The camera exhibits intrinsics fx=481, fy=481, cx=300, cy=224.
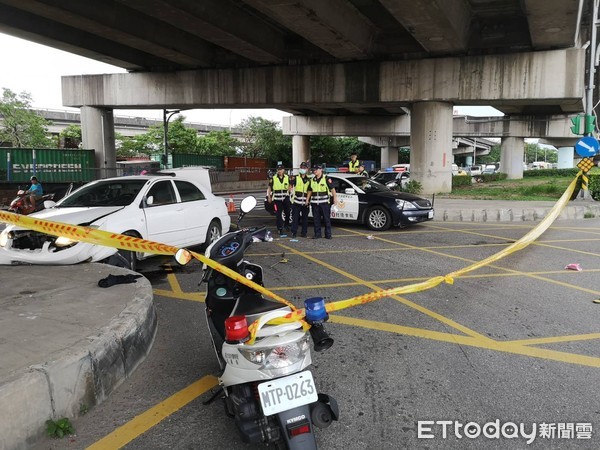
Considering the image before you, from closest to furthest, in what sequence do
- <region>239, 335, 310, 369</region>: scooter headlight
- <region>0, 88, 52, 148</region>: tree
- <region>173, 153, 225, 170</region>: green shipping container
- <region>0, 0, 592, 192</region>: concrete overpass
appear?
<region>239, 335, 310, 369</region>: scooter headlight < <region>0, 0, 592, 192</region>: concrete overpass < <region>173, 153, 225, 170</region>: green shipping container < <region>0, 88, 52, 148</region>: tree

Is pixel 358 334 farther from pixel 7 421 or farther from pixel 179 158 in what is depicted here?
pixel 179 158

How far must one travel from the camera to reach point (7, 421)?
2.76 meters

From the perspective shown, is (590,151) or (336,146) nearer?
(590,151)

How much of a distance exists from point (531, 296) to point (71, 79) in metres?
24.9

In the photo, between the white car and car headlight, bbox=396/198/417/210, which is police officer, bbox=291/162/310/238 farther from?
car headlight, bbox=396/198/417/210

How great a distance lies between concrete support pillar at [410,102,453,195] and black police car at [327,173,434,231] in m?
8.18

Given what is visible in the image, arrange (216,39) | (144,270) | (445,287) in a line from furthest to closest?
1. (216,39)
2. (144,270)
3. (445,287)

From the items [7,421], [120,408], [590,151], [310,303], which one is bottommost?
[120,408]

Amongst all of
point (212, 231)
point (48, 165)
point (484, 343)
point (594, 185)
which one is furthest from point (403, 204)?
point (48, 165)

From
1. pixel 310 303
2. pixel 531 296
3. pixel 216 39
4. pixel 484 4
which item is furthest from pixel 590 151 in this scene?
pixel 310 303

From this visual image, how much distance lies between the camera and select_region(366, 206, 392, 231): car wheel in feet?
39.1

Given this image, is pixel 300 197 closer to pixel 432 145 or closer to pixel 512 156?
pixel 432 145

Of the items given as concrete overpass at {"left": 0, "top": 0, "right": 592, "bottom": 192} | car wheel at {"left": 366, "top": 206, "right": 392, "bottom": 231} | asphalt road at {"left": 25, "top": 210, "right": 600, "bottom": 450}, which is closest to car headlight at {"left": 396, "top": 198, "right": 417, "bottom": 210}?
car wheel at {"left": 366, "top": 206, "right": 392, "bottom": 231}

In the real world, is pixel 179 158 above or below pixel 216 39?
below
